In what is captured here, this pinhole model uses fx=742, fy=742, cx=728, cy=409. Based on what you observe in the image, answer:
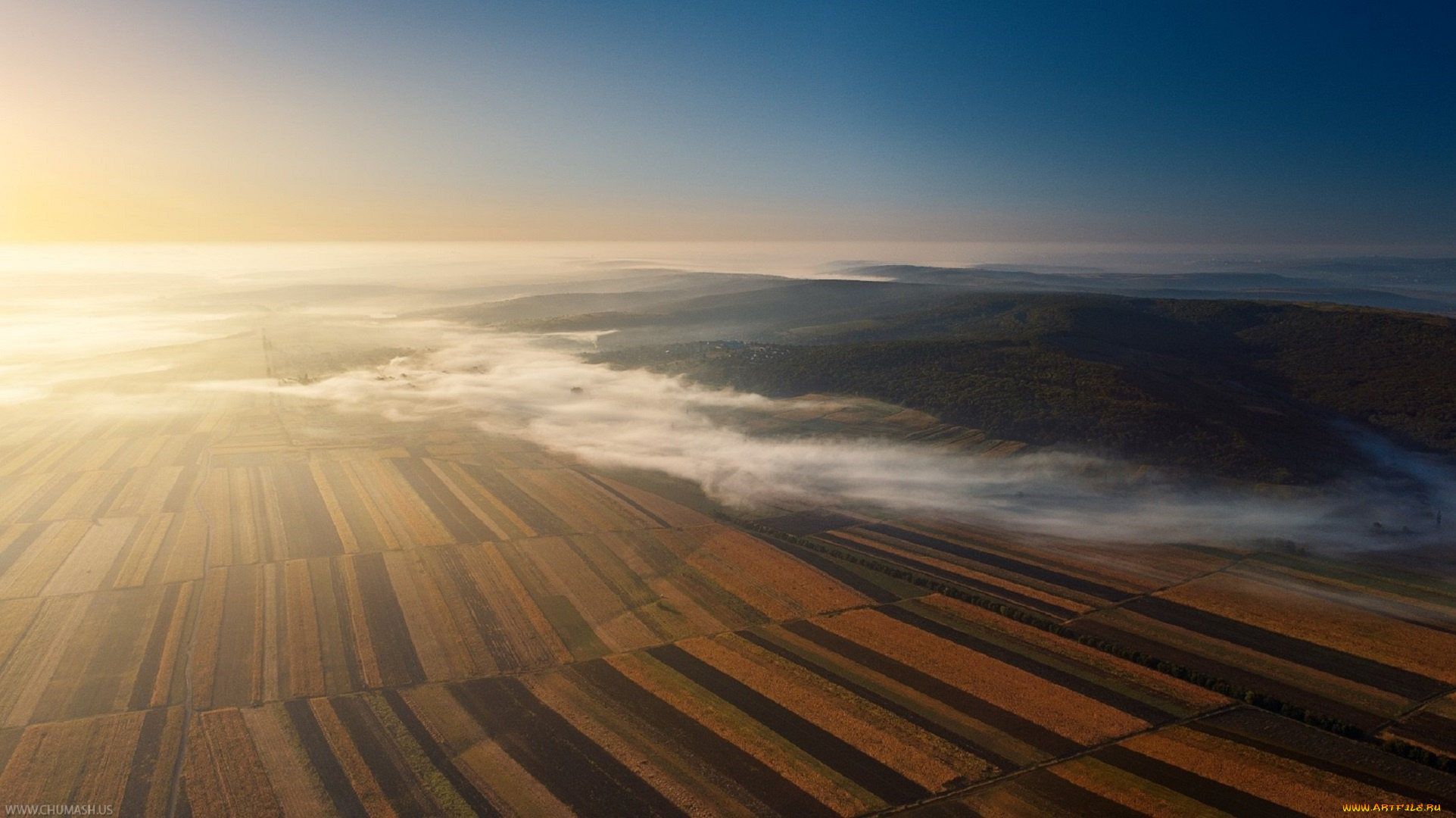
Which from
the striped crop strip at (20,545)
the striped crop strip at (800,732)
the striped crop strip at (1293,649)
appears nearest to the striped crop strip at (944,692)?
the striped crop strip at (800,732)

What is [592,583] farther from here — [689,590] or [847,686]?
[847,686]

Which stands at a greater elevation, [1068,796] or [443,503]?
[1068,796]

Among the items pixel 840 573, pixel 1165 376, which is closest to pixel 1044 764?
pixel 840 573

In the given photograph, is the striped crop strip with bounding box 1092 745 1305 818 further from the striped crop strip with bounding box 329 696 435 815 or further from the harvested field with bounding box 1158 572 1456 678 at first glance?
the striped crop strip with bounding box 329 696 435 815

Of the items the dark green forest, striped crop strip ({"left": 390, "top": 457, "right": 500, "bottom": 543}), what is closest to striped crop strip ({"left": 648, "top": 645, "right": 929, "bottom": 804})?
striped crop strip ({"left": 390, "top": 457, "right": 500, "bottom": 543})

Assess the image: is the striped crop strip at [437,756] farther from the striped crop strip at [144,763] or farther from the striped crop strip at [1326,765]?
the striped crop strip at [1326,765]

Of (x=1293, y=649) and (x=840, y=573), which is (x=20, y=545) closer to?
(x=840, y=573)
